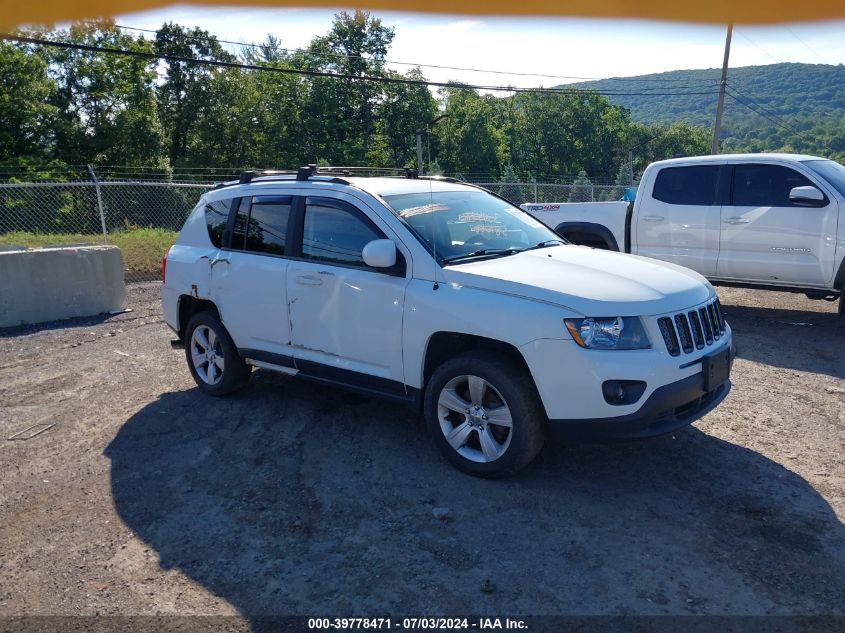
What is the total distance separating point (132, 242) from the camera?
52.7 ft

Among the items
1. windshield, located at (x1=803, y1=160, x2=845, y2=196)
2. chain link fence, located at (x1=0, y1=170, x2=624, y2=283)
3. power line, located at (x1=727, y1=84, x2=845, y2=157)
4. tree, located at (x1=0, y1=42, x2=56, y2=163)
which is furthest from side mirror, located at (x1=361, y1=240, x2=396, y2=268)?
tree, located at (x1=0, y1=42, x2=56, y2=163)

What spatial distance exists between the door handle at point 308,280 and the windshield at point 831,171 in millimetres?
6159

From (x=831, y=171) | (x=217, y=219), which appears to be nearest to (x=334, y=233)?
(x=217, y=219)

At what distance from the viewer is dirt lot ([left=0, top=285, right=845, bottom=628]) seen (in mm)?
3217

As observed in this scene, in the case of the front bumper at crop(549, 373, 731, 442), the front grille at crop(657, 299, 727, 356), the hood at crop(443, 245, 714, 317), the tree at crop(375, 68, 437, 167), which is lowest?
the front bumper at crop(549, 373, 731, 442)

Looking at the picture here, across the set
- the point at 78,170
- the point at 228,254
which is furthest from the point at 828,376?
the point at 78,170

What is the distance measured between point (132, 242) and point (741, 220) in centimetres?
1293

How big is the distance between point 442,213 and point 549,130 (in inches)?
2736

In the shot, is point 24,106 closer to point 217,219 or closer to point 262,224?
point 217,219

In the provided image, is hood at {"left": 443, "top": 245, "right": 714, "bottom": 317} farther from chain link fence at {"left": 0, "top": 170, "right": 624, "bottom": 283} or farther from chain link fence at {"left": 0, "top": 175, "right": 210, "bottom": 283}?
chain link fence at {"left": 0, "top": 175, "right": 210, "bottom": 283}

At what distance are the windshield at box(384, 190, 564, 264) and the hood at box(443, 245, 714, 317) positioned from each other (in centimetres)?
18

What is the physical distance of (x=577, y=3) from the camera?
1.20 meters

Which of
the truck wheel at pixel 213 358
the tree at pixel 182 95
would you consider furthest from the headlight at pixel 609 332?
the tree at pixel 182 95

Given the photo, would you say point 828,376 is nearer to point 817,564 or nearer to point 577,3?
Result: point 817,564
